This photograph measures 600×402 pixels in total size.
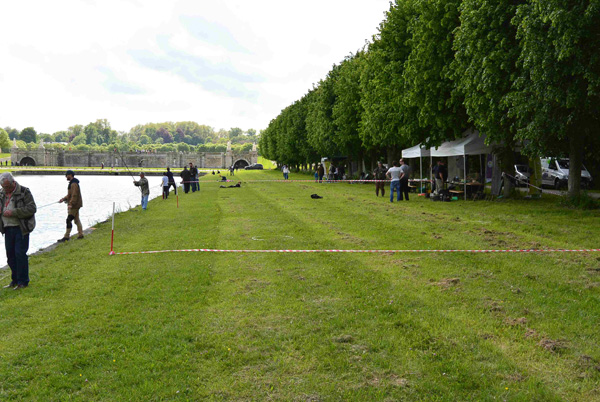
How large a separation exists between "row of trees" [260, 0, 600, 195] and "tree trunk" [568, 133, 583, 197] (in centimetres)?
5

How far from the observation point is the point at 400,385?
16.2 ft

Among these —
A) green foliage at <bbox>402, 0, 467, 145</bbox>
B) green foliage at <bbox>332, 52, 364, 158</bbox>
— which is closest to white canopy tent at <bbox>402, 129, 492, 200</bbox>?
green foliage at <bbox>402, 0, 467, 145</bbox>

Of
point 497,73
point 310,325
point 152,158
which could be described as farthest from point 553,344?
point 152,158

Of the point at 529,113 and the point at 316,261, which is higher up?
the point at 529,113

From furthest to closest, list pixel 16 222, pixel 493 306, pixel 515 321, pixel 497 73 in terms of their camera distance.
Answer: pixel 497 73
pixel 16 222
pixel 493 306
pixel 515 321

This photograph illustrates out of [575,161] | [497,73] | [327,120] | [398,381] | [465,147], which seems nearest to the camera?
[398,381]

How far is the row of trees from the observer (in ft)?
50.9

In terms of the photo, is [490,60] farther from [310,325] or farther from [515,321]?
[310,325]

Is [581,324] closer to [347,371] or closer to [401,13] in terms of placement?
[347,371]

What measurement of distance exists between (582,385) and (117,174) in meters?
103

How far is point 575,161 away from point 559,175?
14038 millimetres

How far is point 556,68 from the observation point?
1585 cm

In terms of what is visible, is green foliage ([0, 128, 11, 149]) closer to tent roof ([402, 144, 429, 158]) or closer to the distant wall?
the distant wall

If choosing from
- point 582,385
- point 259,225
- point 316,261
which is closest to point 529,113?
point 259,225
